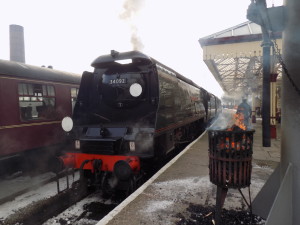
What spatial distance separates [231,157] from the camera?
3119 mm

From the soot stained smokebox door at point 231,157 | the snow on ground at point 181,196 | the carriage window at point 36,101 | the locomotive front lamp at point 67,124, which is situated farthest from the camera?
the carriage window at point 36,101

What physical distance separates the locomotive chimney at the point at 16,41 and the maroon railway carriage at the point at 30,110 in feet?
60.3

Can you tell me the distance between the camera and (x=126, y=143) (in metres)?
4.76

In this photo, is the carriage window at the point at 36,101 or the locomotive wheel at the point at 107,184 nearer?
the locomotive wheel at the point at 107,184

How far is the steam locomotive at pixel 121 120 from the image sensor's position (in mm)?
4645

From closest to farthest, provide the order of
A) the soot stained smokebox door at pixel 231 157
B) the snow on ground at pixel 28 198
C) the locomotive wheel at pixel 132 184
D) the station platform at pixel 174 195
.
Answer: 1. the soot stained smokebox door at pixel 231 157
2. the station platform at pixel 174 195
3. the snow on ground at pixel 28 198
4. the locomotive wheel at pixel 132 184

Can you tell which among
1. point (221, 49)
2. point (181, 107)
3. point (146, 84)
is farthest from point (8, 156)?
point (221, 49)

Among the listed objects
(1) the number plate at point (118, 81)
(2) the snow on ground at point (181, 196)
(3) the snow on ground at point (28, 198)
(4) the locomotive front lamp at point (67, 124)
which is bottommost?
(3) the snow on ground at point (28, 198)

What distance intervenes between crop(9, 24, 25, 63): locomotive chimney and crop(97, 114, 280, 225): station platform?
22.9 metres

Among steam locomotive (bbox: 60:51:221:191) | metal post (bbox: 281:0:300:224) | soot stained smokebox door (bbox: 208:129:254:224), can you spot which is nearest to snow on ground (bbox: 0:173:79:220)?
steam locomotive (bbox: 60:51:221:191)

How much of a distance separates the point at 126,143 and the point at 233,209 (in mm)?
2355

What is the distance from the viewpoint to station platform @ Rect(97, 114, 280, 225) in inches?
134

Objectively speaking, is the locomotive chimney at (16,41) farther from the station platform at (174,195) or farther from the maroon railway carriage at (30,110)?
the station platform at (174,195)

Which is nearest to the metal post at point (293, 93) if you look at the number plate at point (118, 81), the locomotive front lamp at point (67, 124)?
the number plate at point (118, 81)
